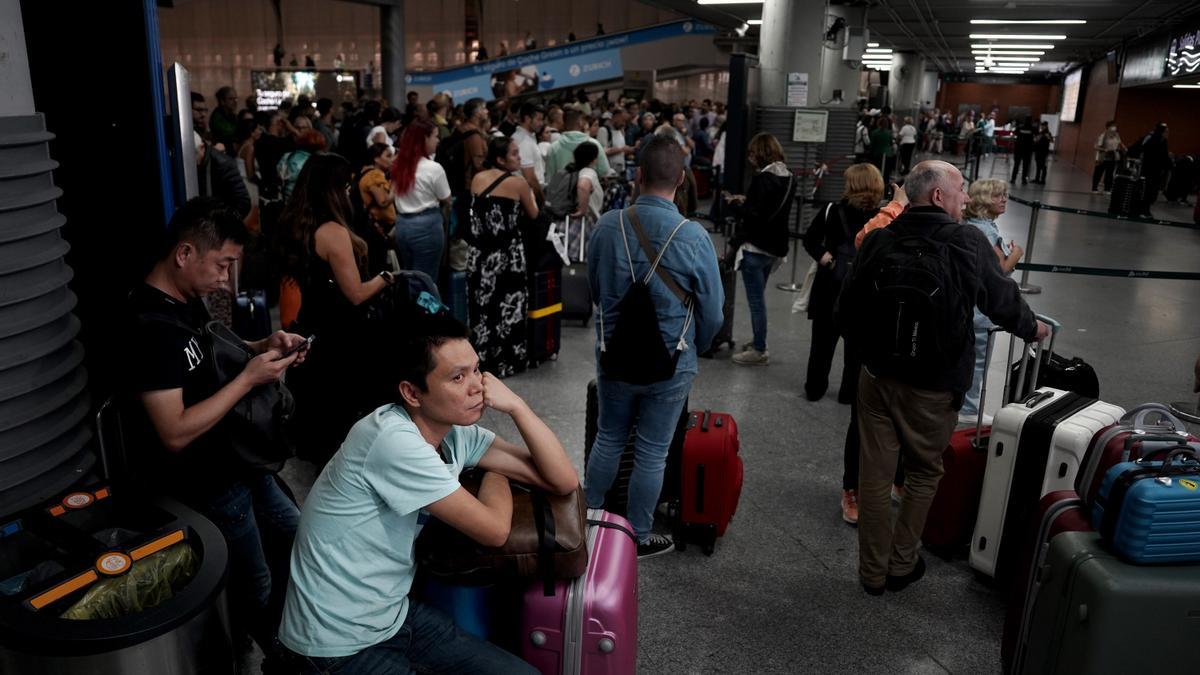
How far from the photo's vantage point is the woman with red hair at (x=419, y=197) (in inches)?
221

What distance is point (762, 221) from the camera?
568cm

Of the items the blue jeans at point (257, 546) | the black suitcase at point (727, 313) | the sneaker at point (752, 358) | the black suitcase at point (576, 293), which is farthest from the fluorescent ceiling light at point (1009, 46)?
the blue jeans at point (257, 546)

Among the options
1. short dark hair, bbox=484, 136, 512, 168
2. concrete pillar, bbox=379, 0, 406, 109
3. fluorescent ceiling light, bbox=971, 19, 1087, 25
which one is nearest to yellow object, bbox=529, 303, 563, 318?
short dark hair, bbox=484, 136, 512, 168

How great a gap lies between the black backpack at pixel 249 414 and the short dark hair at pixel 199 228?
0.74 feet

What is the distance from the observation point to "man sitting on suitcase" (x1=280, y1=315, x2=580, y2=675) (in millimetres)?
1861

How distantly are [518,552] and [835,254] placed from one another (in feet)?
11.4

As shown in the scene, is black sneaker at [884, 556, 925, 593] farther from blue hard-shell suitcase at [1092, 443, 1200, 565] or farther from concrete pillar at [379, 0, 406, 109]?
concrete pillar at [379, 0, 406, 109]

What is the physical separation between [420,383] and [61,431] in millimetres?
999

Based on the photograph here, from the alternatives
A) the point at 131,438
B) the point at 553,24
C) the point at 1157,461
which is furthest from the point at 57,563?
the point at 553,24

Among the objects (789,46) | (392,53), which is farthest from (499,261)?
(392,53)

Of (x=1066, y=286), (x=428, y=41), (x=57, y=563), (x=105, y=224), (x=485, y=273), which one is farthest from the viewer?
(x=428, y=41)

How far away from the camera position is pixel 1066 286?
8.95 meters

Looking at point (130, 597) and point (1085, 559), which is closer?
point (130, 597)

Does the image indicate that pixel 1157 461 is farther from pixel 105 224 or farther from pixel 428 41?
pixel 428 41
